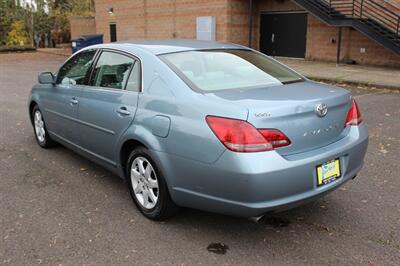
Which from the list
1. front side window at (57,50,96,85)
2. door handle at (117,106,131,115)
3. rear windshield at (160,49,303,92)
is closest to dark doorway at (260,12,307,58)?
front side window at (57,50,96,85)

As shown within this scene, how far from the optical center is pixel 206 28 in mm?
20344

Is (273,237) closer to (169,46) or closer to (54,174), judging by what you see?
(169,46)

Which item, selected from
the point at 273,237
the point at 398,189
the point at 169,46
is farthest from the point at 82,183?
the point at 398,189

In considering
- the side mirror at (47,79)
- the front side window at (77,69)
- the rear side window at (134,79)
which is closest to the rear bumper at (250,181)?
the rear side window at (134,79)

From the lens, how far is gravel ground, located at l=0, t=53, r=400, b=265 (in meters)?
3.10

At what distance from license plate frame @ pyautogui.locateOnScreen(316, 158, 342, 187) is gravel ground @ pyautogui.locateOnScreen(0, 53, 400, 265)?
0.50 m

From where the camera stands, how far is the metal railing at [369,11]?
14547 millimetres

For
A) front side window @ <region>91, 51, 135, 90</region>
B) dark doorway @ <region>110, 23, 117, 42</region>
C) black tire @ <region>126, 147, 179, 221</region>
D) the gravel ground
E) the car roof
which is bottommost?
the gravel ground

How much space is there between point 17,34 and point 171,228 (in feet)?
123

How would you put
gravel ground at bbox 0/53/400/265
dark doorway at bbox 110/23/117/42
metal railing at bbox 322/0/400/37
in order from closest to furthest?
gravel ground at bbox 0/53/400/265
metal railing at bbox 322/0/400/37
dark doorway at bbox 110/23/117/42

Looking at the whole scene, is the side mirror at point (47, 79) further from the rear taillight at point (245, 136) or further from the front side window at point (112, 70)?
the rear taillight at point (245, 136)

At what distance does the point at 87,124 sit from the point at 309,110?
2.37 meters

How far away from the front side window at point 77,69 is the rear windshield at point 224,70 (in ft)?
4.28

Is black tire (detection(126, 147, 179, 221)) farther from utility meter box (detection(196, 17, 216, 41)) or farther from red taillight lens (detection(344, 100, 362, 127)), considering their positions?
utility meter box (detection(196, 17, 216, 41))
